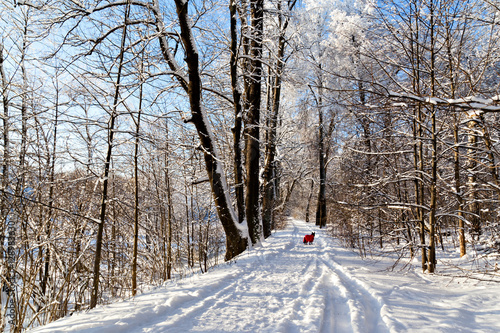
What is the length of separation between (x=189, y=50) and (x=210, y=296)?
5.21 meters

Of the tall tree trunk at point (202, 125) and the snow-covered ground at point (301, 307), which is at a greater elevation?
the tall tree trunk at point (202, 125)

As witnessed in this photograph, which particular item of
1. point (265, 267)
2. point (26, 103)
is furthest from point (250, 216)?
point (26, 103)

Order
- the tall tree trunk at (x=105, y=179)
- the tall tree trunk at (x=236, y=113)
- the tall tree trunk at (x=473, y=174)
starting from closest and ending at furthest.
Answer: the tall tree trunk at (x=105, y=179), the tall tree trunk at (x=473, y=174), the tall tree trunk at (x=236, y=113)

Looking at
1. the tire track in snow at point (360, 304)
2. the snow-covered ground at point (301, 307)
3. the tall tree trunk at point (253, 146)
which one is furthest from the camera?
the tall tree trunk at point (253, 146)

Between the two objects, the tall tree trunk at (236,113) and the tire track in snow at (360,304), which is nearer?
the tire track in snow at (360,304)

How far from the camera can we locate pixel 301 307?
140 inches

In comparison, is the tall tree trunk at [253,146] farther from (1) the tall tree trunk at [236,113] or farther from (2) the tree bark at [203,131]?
(2) the tree bark at [203,131]

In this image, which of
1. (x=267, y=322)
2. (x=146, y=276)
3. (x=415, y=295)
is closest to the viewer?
(x=267, y=322)

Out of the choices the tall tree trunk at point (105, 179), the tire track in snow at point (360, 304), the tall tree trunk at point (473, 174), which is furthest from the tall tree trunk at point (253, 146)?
the tall tree trunk at point (473, 174)

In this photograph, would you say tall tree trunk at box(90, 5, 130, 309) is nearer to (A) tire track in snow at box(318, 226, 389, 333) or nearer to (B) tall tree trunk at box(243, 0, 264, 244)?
(A) tire track in snow at box(318, 226, 389, 333)

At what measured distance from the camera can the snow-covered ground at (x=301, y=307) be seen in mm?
2789

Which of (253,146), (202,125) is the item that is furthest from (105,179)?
(253,146)

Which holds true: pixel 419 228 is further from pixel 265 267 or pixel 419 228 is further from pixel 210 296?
pixel 210 296

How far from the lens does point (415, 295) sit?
4.00 metres
